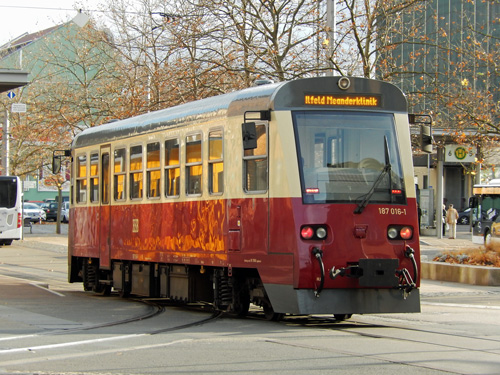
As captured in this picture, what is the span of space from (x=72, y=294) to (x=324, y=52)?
1017cm

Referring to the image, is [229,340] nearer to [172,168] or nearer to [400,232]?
[400,232]

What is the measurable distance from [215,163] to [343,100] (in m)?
2.28

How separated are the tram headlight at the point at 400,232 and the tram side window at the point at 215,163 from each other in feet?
8.44

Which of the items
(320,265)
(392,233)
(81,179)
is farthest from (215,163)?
(81,179)

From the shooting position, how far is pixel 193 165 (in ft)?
47.8

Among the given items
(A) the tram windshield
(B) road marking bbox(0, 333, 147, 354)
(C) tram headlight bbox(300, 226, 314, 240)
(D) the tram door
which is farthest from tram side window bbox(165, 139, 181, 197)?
(B) road marking bbox(0, 333, 147, 354)

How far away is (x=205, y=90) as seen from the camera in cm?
2842

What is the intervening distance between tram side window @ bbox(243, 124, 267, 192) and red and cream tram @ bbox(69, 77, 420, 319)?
16mm

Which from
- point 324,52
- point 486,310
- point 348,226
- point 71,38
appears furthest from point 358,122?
point 71,38

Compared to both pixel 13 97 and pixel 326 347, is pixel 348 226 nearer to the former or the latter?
pixel 326 347

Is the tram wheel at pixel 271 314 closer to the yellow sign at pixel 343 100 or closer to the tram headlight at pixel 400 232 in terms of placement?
the tram headlight at pixel 400 232

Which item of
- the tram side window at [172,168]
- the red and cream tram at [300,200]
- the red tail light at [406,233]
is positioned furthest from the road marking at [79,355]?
the tram side window at [172,168]

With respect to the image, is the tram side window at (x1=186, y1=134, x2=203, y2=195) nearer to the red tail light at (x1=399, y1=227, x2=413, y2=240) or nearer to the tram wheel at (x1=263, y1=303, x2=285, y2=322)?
the tram wheel at (x1=263, y1=303, x2=285, y2=322)

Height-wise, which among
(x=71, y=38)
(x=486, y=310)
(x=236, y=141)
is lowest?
(x=486, y=310)
